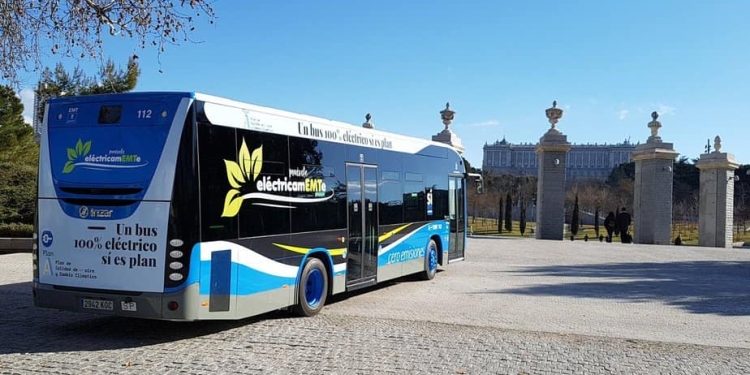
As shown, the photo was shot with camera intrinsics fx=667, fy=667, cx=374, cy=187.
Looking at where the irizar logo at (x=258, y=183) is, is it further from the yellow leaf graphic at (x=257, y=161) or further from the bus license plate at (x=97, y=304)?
the bus license plate at (x=97, y=304)

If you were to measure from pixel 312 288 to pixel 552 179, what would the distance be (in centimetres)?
2020

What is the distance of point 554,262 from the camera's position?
65.2ft

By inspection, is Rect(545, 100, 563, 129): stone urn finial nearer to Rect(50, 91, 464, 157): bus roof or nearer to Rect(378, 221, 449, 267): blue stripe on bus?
Rect(378, 221, 449, 267): blue stripe on bus

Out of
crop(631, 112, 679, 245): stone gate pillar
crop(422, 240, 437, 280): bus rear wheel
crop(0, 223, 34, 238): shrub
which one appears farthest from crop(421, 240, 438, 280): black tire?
crop(631, 112, 679, 245): stone gate pillar

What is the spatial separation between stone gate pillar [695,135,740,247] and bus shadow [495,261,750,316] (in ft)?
34.7

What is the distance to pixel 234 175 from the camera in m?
8.30

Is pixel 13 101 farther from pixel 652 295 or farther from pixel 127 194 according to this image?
pixel 652 295

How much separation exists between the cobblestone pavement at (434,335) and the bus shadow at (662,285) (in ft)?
0.22

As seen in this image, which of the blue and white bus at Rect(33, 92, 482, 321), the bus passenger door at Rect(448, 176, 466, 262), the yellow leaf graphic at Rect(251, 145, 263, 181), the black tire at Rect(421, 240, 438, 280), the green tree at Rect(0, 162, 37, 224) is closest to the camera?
Answer: the blue and white bus at Rect(33, 92, 482, 321)

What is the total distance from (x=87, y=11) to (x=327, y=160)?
13.2ft

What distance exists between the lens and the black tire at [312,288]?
972 cm

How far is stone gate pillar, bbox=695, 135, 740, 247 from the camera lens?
98.8ft

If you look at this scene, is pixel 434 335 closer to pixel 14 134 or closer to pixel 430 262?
pixel 430 262

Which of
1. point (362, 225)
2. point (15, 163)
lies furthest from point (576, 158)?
point (362, 225)
